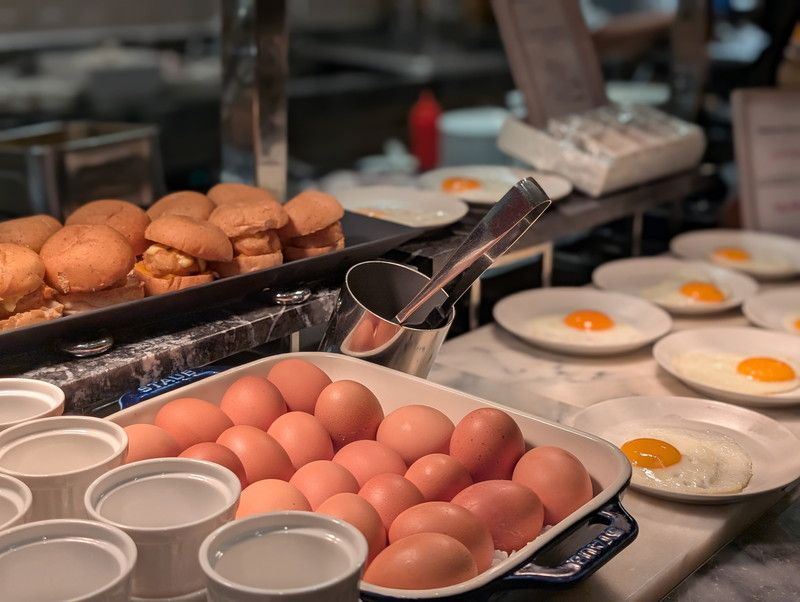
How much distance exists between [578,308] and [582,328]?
113 mm

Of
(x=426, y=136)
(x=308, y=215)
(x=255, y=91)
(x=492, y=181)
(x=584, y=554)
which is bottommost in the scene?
(x=426, y=136)

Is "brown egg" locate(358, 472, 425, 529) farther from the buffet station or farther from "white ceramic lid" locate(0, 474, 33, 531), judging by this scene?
"white ceramic lid" locate(0, 474, 33, 531)

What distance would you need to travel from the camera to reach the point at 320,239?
1.58m

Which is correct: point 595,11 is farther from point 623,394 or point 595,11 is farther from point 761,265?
point 623,394

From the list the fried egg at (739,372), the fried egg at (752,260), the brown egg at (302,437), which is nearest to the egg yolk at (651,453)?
the fried egg at (739,372)

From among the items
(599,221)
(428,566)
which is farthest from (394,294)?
(599,221)

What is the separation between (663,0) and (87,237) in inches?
233

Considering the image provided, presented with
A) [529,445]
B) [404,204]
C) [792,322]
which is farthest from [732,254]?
[529,445]

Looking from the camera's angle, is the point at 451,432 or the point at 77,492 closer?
the point at 77,492

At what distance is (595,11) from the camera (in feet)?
21.3

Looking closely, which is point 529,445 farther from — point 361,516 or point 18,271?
point 18,271

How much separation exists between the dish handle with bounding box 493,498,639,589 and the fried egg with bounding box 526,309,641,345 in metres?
0.83

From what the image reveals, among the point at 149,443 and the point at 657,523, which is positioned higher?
the point at 149,443

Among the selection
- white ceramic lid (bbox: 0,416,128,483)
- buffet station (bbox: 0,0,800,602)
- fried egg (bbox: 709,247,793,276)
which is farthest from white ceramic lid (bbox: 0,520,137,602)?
fried egg (bbox: 709,247,793,276)
